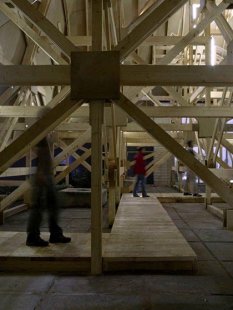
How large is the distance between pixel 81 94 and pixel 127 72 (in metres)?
0.48

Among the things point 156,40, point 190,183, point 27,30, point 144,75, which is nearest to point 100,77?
point 144,75

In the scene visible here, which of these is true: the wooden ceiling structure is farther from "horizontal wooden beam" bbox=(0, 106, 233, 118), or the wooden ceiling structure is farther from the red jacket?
the red jacket

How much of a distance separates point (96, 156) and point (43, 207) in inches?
42.3

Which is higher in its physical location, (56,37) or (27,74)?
(56,37)

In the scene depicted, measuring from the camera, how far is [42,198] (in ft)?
14.3

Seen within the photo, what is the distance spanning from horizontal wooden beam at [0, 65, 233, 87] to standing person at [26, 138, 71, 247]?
0.92 meters

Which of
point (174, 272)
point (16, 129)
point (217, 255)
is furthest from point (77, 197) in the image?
point (174, 272)

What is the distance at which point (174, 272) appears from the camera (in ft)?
12.6

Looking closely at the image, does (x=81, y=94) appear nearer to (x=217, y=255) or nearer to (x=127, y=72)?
(x=127, y=72)

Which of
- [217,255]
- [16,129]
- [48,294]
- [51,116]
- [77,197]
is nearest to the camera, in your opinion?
[48,294]

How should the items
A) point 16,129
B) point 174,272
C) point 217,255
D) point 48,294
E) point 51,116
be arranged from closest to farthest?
point 48,294, point 51,116, point 174,272, point 217,255, point 16,129

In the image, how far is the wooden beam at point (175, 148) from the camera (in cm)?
361

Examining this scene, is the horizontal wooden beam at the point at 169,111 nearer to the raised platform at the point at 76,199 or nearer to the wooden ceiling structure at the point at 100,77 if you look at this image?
the wooden ceiling structure at the point at 100,77

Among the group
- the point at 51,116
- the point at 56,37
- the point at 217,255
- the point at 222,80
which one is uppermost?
the point at 56,37
